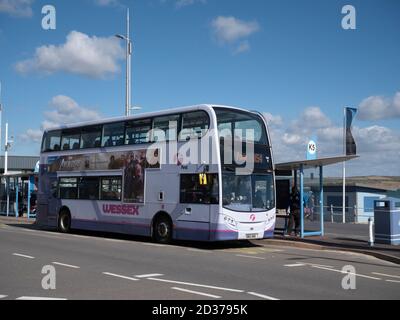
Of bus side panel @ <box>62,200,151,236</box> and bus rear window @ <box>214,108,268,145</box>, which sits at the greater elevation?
bus rear window @ <box>214,108,268,145</box>

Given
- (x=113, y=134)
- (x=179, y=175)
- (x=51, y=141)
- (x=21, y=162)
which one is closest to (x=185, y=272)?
(x=179, y=175)

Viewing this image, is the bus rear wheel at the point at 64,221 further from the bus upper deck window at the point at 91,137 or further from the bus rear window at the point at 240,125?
the bus rear window at the point at 240,125

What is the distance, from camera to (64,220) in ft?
71.5

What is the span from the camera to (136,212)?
1808 centimetres

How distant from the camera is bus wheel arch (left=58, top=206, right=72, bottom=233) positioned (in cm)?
2148

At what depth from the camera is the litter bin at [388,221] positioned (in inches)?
677

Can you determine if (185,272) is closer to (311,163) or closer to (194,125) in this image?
(194,125)

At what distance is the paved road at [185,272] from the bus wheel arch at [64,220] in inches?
170

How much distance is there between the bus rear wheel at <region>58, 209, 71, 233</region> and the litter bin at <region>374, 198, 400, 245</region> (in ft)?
38.5

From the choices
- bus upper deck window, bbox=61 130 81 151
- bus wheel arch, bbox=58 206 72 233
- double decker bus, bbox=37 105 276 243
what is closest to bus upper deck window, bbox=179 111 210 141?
double decker bus, bbox=37 105 276 243

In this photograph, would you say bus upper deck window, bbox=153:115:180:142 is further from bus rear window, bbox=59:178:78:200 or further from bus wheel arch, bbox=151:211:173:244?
bus rear window, bbox=59:178:78:200

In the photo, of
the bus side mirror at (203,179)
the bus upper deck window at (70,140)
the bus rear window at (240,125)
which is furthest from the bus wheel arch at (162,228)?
the bus upper deck window at (70,140)
